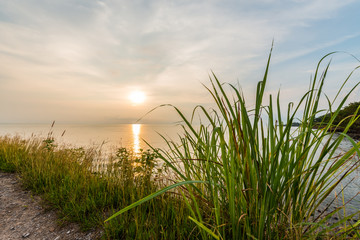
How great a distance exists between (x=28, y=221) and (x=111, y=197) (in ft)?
4.68

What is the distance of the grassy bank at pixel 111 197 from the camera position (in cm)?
230

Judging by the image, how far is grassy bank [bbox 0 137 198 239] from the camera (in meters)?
2.30

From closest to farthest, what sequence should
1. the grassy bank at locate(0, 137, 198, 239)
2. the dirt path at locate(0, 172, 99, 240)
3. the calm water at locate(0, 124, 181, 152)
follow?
the grassy bank at locate(0, 137, 198, 239), the dirt path at locate(0, 172, 99, 240), the calm water at locate(0, 124, 181, 152)

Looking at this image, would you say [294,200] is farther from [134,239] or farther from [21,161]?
[21,161]

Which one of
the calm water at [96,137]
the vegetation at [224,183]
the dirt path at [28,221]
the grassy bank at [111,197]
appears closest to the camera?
the vegetation at [224,183]

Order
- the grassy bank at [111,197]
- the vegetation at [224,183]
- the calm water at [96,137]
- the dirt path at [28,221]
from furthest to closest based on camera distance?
the calm water at [96,137] → the dirt path at [28,221] → the grassy bank at [111,197] → the vegetation at [224,183]

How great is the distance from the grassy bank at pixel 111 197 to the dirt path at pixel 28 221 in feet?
0.44

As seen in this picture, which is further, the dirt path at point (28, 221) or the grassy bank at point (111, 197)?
the dirt path at point (28, 221)

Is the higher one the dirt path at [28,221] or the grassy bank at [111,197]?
the grassy bank at [111,197]

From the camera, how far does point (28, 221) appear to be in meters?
3.23

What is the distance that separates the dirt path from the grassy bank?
133 mm

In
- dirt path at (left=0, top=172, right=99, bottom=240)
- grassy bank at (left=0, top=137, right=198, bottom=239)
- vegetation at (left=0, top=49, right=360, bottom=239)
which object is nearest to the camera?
vegetation at (left=0, top=49, right=360, bottom=239)

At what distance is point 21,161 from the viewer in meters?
5.39

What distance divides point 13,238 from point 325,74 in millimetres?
4467
